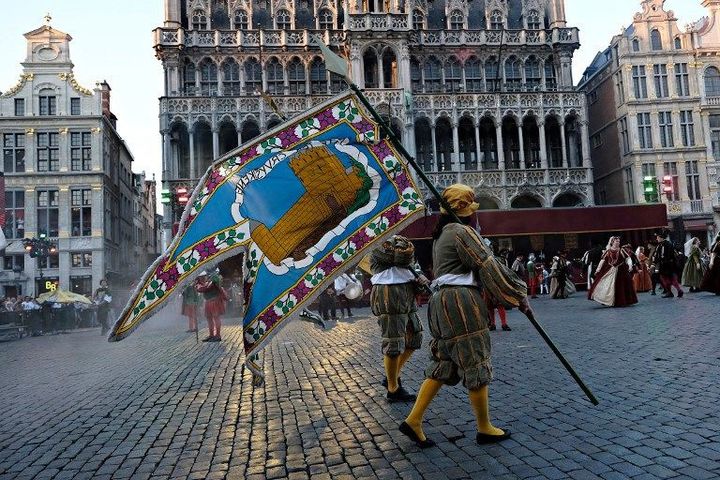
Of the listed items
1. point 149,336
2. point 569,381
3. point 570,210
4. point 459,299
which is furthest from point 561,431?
point 570,210

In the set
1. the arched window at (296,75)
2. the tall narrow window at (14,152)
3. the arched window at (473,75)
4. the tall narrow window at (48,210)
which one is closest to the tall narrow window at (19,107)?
the tall narrow window at (14,152)

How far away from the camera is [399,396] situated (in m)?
5.83

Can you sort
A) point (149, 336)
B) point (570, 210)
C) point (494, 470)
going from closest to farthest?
point (494, 470)
point (149, 336)
point (570, 210)

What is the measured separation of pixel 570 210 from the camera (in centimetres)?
2450

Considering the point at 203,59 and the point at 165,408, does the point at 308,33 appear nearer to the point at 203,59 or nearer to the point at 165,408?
the point at 203,59

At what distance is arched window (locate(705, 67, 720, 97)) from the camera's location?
1564 inches

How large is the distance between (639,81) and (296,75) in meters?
23.3

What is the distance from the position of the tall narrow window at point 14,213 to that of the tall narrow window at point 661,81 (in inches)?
1714

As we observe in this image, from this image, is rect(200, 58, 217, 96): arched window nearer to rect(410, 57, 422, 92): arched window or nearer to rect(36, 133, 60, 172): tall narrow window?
rect(36, 133, 60, 172): tall narrow window

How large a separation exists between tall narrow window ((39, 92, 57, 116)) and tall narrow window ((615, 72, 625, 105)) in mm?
39209

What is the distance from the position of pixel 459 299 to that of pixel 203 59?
3587cm

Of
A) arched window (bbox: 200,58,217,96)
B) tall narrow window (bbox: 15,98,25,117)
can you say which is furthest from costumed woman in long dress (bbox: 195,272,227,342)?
tall narrow window (bbox: 15,98,25,117)

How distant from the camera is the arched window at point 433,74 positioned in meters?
38.3

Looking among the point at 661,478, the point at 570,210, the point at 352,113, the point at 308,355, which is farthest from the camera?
the point at 570,210
